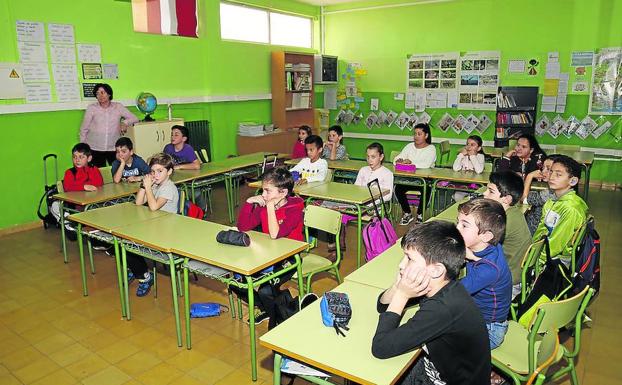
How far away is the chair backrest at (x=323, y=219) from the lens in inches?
129

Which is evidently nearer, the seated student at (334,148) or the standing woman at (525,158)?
the standing woman at (525,158)

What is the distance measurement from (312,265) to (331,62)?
23.6 ft

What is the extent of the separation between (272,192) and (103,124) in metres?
3.80

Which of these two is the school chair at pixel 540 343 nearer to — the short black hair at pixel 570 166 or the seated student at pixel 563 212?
the seated student at pixel 563 212

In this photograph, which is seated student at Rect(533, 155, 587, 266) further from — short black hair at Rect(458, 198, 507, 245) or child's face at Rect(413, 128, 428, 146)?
child's face at Rect(413, 128, 428, 146)

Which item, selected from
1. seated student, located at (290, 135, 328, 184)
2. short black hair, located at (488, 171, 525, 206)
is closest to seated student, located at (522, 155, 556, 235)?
short black hair, located at (488, 171, 525, 206)

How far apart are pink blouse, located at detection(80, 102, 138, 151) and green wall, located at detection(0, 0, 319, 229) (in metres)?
0.22

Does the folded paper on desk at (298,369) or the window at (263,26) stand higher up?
the window at (263,26)

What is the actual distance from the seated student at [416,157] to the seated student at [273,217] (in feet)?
9.12

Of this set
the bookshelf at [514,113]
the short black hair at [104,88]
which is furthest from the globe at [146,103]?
the bookshelf at [514,113]

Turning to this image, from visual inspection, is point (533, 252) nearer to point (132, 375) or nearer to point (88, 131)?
point (132, 375)

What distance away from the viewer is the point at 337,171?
229 inches

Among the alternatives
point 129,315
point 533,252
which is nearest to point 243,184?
point 129,315

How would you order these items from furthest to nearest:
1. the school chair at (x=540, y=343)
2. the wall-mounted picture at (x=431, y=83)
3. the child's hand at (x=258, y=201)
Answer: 1. the wall-mounted picture at (x=431, y=83)
2. the child's hand at (x=258, y=201)
3. the school chair at (x=540, y=343)
